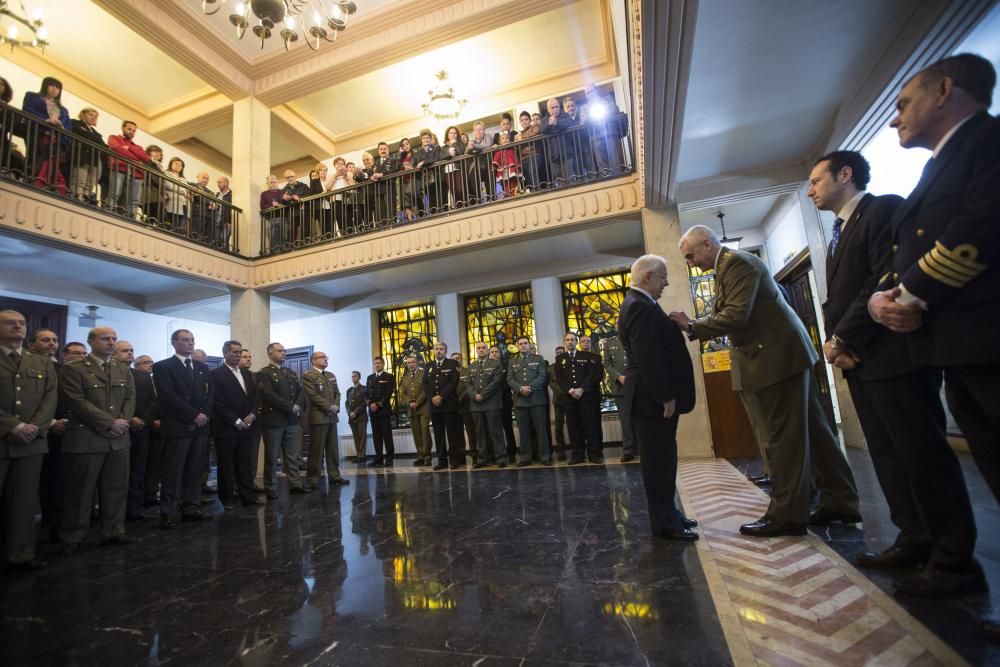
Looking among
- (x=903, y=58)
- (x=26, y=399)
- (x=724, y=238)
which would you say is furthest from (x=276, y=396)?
(x=724, y=238)

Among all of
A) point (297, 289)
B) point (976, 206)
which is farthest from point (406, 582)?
point (297, 289)

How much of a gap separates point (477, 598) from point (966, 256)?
1849 millimetres

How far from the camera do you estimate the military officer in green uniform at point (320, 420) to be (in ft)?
16.6

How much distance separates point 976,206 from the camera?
1.14 m

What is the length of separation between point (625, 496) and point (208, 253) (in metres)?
6.39

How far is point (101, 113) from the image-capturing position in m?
7.83

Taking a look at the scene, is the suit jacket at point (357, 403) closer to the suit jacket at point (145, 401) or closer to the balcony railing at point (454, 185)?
the balcony railing at point (454, 185)

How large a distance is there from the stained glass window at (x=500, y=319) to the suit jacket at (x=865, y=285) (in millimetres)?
6143

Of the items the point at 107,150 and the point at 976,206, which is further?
the point at 107,150

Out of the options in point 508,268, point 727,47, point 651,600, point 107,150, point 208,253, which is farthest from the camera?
point 508,268

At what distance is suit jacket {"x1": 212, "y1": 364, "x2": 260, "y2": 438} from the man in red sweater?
2.86m

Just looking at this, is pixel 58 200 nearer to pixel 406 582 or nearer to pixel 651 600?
pixel 406 582

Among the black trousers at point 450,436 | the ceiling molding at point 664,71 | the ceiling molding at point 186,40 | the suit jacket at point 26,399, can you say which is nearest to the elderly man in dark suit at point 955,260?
the ceiling molding at point 664,71

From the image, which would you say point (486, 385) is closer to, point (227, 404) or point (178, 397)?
point (227, 404)
